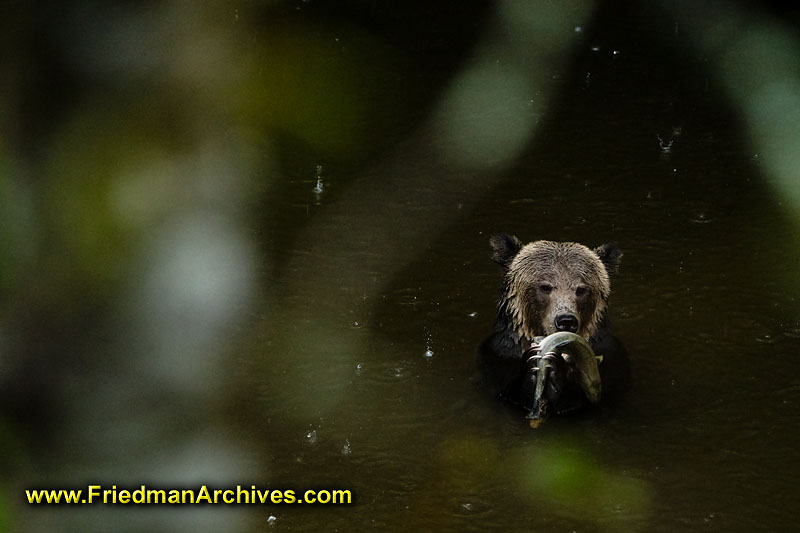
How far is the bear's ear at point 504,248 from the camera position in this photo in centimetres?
845

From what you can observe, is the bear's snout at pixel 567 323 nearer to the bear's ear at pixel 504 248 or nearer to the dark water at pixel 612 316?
the dark water at pixel 612 316

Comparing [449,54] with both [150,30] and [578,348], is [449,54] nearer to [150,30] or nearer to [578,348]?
[578,348]

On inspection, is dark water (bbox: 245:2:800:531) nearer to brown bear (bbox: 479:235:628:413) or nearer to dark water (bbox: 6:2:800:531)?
dark water (bbox: 6:2:800:531)

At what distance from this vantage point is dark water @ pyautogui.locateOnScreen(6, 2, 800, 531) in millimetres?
6414

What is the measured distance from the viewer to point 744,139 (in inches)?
424

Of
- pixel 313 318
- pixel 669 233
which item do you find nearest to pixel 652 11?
pixel 669 233

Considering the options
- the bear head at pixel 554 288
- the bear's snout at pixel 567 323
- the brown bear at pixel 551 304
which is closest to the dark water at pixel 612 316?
the brown bear at pixel 551 304

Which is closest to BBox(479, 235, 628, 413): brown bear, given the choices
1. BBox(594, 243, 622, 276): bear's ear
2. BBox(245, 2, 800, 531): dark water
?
BBox(594, 243, 622, 276): bear's ear

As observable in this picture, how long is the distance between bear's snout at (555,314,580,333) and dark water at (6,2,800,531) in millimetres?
484

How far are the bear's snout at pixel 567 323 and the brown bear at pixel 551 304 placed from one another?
2 cm

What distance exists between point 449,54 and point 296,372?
17.2ft

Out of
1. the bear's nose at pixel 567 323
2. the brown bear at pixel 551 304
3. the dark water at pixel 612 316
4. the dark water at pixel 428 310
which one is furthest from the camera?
the brown bear at pixel 551 304

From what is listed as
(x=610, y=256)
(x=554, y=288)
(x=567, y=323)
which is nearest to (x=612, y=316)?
(x=610, y=256)

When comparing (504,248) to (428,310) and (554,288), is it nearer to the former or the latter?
(554,288)
